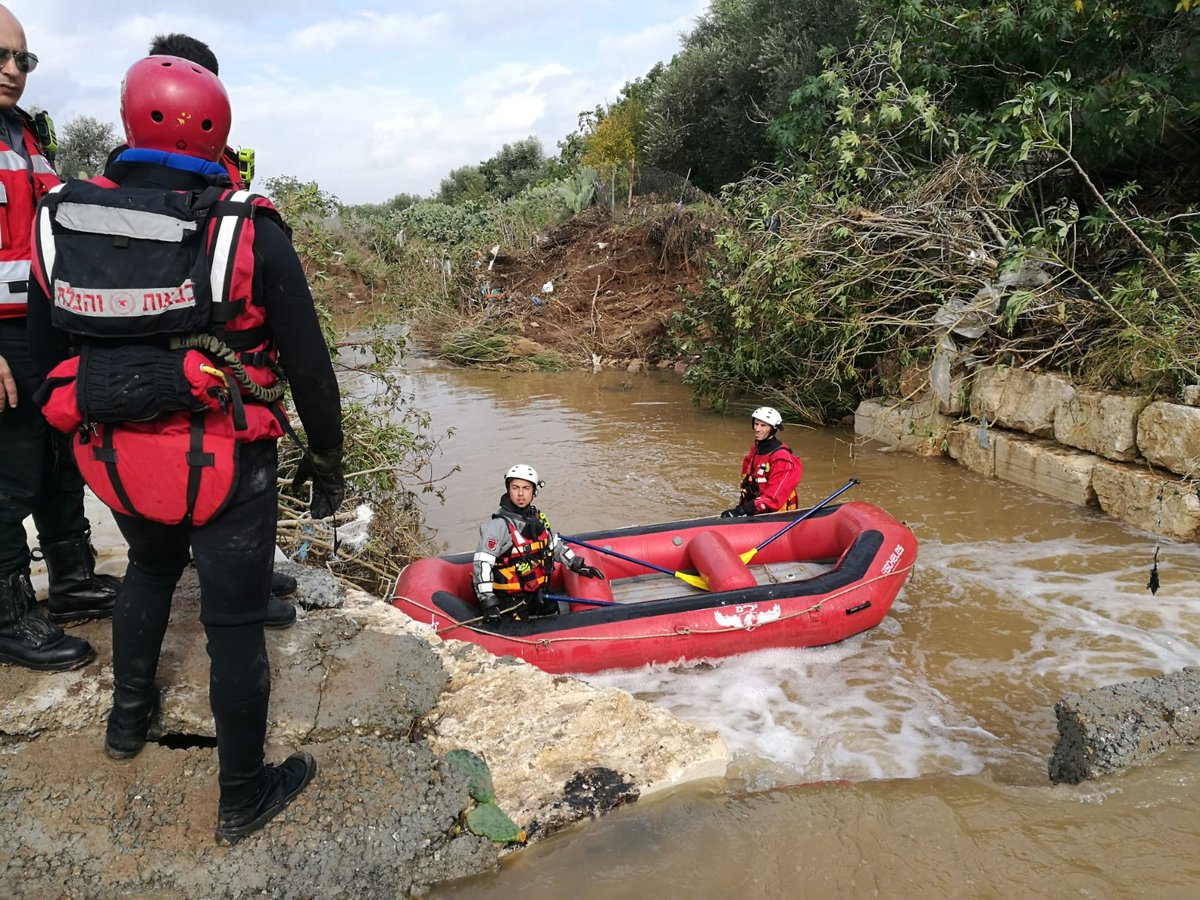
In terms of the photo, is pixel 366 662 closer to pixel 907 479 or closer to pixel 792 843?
pixel 792 843

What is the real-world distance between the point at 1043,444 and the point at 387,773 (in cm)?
675

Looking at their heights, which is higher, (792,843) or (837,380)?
(837,380)

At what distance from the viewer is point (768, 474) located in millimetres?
6281

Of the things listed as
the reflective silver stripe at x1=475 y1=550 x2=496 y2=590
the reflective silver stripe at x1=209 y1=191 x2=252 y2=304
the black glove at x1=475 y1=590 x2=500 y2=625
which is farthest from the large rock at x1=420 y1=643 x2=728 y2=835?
the reflective silver stripe at x1=209 y1=191 x2=252 y2=304

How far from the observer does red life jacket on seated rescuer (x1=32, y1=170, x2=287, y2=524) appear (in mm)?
1941

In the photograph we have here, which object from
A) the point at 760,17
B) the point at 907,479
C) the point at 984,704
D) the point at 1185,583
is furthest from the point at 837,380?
the point at 760,17

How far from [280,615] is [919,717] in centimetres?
304

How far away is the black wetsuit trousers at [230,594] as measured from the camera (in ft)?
6.89

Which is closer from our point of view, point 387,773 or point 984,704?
point 387,773

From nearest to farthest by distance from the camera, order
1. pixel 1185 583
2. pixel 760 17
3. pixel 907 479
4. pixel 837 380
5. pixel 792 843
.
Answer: pixel 792 843
pixel 1185 583
pixel 907 479
pixel 837 380
pixel 760 17

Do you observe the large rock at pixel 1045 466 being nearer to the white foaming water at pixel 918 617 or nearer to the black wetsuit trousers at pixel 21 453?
the white foaming water at pixel 918 617

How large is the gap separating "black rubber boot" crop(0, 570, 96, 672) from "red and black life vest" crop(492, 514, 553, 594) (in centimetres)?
212

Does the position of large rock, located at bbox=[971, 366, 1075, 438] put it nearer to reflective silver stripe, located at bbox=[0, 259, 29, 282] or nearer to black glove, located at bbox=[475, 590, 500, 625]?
black glove, located at bbox=[475, 590, 500, 625]

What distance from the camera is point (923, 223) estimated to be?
8188mm
